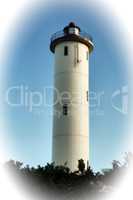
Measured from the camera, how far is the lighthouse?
14.1 m

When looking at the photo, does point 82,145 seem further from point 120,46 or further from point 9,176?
point 9,176

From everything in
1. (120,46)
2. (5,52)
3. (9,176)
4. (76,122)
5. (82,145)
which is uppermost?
(120,46)

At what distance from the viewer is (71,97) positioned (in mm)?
14586

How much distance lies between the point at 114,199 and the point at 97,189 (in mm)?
922

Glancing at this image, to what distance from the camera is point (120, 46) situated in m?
10.1

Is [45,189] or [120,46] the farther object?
[120,46]

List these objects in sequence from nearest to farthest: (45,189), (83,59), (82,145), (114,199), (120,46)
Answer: (114,199) < (45,189) < (120,46) < (82,145) < (83,59)

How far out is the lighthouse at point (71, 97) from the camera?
46.1ft

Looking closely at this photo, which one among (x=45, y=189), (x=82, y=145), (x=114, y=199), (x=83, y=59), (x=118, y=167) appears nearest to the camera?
(x=114, y=199)

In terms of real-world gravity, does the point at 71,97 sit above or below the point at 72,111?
above

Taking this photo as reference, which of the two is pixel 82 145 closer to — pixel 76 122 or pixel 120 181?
pixel 76 122

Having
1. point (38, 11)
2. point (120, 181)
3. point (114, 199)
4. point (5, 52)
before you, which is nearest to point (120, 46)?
point (38, 11)

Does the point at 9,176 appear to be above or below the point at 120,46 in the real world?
below

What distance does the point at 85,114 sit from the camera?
14672mm
